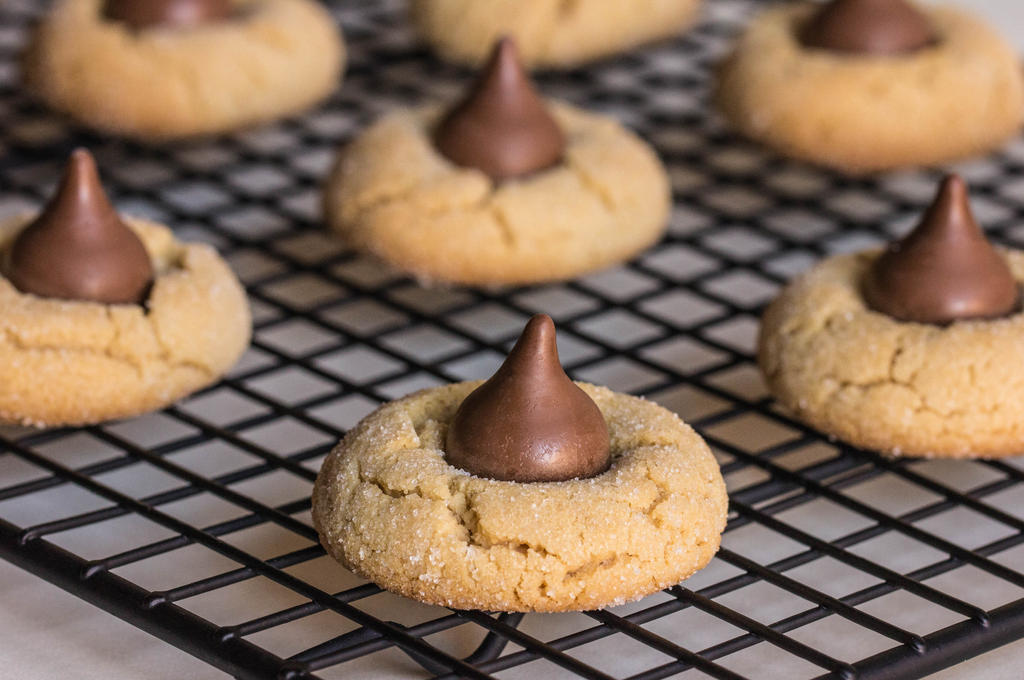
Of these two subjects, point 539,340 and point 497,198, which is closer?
point 539,340

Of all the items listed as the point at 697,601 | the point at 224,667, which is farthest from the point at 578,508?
the point at 224,667

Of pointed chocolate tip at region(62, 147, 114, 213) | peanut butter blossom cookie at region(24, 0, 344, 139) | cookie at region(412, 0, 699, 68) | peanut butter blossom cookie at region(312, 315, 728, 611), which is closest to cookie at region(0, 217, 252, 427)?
pointed chocolate tip at region(62, 147, 114, 213)

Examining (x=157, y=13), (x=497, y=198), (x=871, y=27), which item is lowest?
(x=497, y=198)

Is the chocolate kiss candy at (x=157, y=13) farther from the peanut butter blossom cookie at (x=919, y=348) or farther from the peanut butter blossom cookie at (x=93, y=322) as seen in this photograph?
the peanut butter blossom cookie at (x=919, y=348)

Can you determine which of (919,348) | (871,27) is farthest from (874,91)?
(919,348)

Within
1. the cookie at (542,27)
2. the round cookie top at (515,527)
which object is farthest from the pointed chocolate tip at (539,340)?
the cookie at (542,27)

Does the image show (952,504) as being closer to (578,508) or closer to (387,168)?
(578,508)

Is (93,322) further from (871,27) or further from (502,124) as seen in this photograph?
(871,27)
